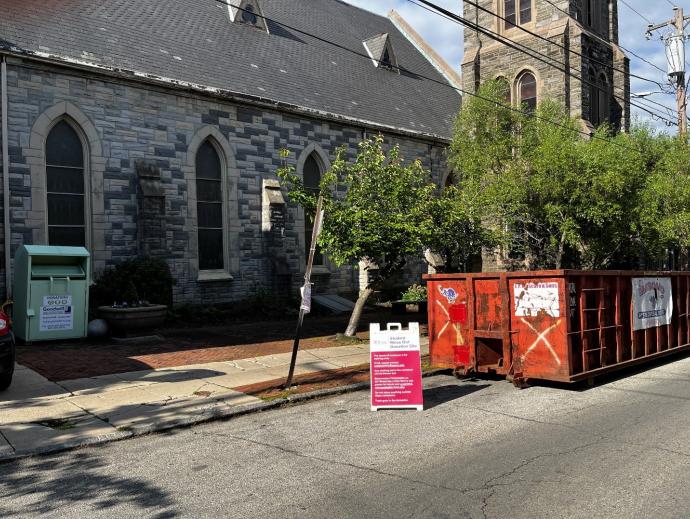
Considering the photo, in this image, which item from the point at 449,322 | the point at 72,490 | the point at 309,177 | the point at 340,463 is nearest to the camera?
the point at 72,490

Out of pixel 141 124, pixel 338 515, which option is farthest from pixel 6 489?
pixel 141 124

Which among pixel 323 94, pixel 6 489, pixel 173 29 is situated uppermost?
pixel 173 29

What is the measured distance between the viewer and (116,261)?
1619 cm

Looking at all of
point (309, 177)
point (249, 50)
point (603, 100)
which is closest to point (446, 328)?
point (309, 177)

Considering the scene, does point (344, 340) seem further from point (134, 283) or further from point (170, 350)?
point (134, 283)

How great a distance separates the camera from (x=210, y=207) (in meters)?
18.7

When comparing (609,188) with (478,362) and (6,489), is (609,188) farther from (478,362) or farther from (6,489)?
(6,489)

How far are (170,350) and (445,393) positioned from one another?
6.14 meters

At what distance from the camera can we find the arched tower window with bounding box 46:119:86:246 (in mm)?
15492

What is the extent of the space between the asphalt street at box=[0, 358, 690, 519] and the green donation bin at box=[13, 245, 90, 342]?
269 inches

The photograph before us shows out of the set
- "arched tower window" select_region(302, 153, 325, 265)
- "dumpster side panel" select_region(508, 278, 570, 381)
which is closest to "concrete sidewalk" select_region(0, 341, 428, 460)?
"dumpster side panel" select_region(508, 278, 570, 381)

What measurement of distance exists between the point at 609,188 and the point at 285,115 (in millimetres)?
10579

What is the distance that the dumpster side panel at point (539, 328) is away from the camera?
884 cm

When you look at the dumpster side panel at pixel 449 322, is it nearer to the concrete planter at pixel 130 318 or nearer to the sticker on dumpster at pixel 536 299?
the sticker on dumpster at pixel 536 299
